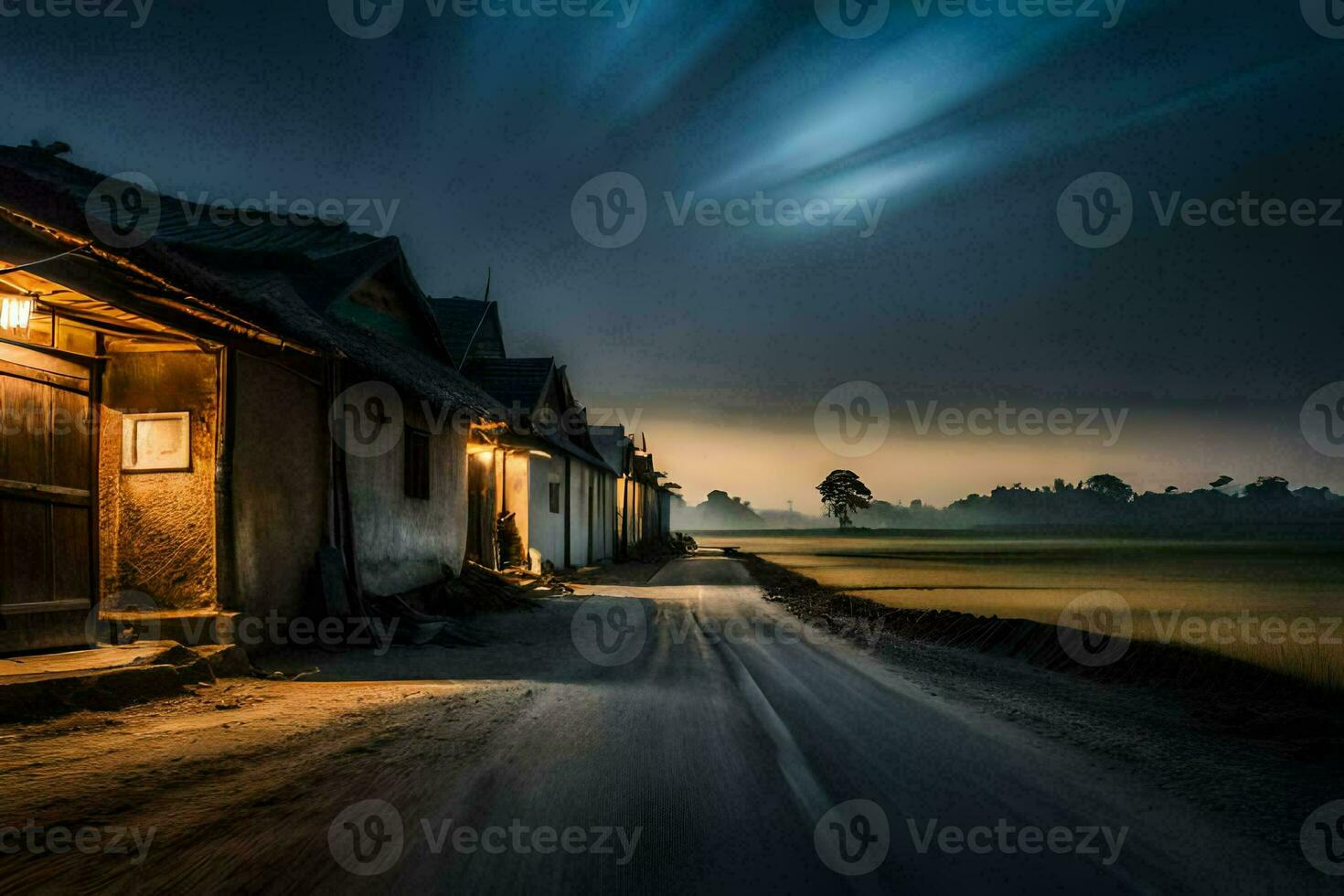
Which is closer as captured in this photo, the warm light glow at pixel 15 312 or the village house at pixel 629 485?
the warm light glow at pixel 15 312

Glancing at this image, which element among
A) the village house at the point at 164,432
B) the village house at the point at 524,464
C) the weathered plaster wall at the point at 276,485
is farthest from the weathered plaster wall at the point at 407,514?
the village house at the point at 524,464

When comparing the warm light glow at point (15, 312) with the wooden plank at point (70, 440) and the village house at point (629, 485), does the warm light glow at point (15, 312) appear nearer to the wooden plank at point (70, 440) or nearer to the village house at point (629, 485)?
the wooden plank at point (70, 440)

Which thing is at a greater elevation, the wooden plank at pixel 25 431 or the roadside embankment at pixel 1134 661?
the wooden plank at pixel 25 431

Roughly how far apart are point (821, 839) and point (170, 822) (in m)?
2.90

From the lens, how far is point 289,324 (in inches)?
306

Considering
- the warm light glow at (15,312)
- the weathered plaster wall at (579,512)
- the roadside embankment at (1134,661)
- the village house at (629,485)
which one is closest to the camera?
the roadside embankment at (1134,661)

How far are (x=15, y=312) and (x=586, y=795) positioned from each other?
6.40 metres

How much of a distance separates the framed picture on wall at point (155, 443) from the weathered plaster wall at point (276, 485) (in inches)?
21.8

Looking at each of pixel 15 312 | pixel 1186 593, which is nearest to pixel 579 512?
pixel 1186 593

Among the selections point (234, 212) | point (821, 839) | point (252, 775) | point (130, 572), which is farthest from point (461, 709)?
point (234, 212)

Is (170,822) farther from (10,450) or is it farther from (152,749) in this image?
(10,450)

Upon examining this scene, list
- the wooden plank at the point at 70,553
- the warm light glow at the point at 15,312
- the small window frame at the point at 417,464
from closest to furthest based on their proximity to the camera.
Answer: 1. the warm light glow at the point at 15,312
2. the wooden plank at the point at 70,553
3. the small window frame at the point at 417,464

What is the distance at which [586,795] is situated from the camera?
348cm

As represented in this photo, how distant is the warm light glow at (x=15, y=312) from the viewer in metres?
5.79
